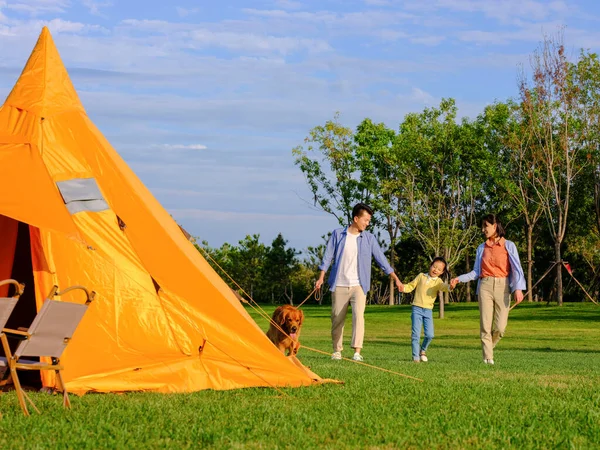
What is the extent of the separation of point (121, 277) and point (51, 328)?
181 centimetres

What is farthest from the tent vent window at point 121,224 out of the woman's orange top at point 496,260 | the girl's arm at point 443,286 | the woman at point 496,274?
the girl's arm at point 443,286

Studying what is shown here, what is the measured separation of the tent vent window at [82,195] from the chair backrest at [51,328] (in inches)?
55.1

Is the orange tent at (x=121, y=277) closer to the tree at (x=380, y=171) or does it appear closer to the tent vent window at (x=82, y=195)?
the tent vent window at (x=82, y=195)

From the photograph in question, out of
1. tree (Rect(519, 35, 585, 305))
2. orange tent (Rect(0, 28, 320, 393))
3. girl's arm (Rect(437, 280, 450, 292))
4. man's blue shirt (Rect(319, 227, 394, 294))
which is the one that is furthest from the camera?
tree (Rect(519, 35, 585, 305))

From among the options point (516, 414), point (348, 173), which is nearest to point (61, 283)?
point (516, 414)

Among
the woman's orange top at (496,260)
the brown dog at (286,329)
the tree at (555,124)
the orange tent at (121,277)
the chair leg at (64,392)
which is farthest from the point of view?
the tree at (555,124)

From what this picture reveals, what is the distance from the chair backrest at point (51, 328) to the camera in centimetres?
682

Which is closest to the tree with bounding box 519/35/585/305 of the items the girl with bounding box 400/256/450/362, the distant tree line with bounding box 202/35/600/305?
the distant tree line with bounding box 202/35/600/305

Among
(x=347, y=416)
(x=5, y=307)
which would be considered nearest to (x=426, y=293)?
(x=347, y=416)

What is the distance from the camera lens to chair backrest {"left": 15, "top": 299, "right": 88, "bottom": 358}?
682 cm

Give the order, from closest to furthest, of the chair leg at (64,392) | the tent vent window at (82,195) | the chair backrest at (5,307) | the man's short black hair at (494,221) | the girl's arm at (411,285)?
the chair backrest at (5,307)
the chair leg at (64,392)
the tent vent window at (82,195)
the man's short black hair at (494,221)
the girl's arm at (411,285)

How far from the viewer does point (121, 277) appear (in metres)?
8.73

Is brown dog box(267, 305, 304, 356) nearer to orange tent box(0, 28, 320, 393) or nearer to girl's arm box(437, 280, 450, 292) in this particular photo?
orange tent box(0, 28, 320, 393)

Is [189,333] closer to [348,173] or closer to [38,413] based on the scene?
[38,413]
